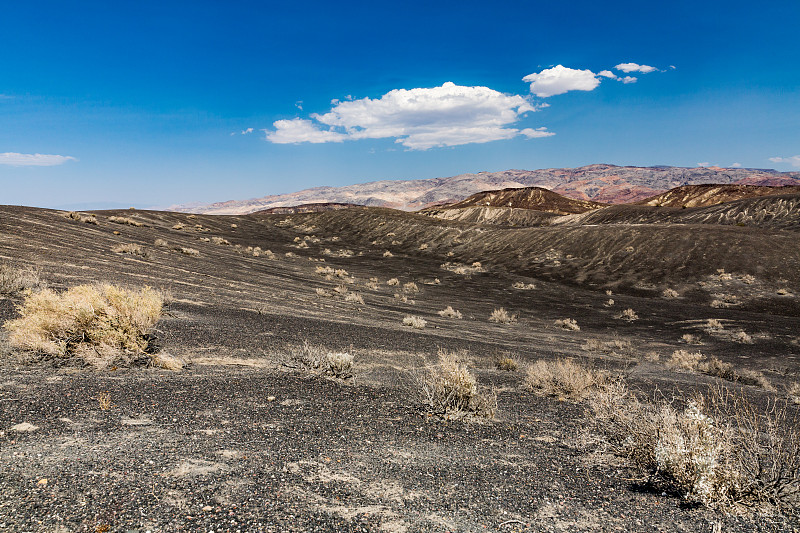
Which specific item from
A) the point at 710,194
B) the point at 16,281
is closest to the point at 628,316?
the point at 16,281

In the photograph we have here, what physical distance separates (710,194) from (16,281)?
131m

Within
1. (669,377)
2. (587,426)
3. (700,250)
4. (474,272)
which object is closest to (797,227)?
(700,250)

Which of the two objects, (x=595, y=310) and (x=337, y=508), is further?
(x=595, y=310)

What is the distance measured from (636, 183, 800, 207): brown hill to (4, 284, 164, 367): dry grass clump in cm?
11603

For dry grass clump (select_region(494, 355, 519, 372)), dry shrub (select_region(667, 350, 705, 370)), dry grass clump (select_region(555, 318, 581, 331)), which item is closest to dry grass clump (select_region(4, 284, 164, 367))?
dry grass clump (select_region(494, 355, 519, 372))

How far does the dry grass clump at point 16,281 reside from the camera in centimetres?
1045

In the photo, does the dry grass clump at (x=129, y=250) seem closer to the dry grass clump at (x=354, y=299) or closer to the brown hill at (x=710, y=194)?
the dry grass clump at (x=354, y=299)

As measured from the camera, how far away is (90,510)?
3.49m

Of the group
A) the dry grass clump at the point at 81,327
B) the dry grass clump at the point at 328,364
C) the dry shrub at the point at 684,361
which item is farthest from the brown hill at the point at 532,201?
the dry grass clump at the point at 81,327

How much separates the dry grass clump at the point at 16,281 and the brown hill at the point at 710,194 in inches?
4594

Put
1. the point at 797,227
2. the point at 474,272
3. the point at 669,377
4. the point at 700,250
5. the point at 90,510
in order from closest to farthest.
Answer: the point at 90,510 → the point at 669,377 → the point at 700,250 → the point at 474,272 → the point at 797,227

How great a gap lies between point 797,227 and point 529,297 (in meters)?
44.2

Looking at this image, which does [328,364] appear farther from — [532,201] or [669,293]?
[532,201]

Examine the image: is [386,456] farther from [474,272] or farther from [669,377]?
[474,272]
